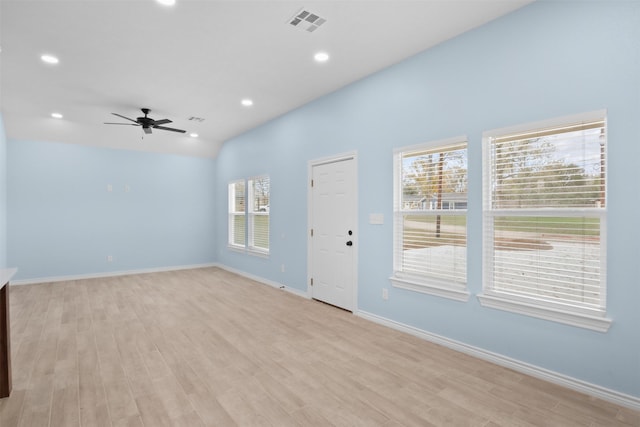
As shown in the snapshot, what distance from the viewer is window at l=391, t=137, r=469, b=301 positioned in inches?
123

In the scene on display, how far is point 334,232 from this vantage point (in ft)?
15.0

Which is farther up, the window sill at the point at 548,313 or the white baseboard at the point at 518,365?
the window sill at the point at 548,313

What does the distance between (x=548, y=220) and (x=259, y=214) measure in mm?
4952

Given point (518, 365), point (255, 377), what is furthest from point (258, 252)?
point (518, 365)

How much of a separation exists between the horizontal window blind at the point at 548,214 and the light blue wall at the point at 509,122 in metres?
0.10

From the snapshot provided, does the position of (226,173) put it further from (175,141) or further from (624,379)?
(624,379)

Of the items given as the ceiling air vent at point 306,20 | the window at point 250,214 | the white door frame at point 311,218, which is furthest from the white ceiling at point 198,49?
the window at point 250,214

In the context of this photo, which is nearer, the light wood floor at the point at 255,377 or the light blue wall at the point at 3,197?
the light wood floor at the point at 255,377

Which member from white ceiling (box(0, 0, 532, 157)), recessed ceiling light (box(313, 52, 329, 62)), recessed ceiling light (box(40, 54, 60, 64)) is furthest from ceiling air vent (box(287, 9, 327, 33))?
recessed ceiling light (box(40, 54, 60, 64))

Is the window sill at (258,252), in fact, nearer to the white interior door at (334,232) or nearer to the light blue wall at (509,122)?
the white interior door at (334,232)

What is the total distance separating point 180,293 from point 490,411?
480cm

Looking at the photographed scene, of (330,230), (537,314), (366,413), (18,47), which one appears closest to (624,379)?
(537,314)

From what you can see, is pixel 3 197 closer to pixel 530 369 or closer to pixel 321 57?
pixel 321 57

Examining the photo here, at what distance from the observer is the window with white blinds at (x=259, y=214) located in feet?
20.4
